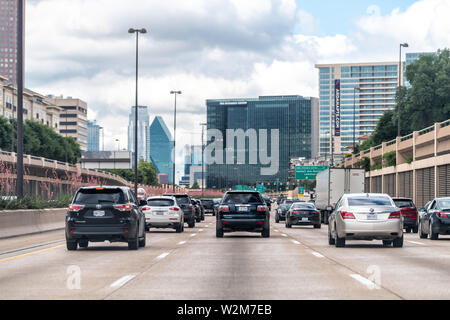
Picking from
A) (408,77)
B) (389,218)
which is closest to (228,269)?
(389,218)

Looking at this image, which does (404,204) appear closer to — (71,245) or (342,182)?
(342,182)

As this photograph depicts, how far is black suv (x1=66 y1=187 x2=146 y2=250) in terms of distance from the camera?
20.7m

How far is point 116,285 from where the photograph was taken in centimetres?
1205

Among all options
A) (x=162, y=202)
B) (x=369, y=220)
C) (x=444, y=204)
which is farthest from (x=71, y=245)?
(x=444, y=204)

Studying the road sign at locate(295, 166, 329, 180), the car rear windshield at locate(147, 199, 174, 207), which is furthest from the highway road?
the road sign at locate(295, 166, 329, 180)

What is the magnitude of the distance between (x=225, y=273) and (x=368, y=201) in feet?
30.7

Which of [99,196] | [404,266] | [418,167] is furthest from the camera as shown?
[418,167]

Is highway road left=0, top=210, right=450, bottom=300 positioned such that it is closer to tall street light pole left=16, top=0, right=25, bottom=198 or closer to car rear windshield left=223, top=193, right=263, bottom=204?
car rear windshield left=223, top=193, right=263, bottom=204

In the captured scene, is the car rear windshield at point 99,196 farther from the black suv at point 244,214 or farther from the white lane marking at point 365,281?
the white lane marking at point 365,281

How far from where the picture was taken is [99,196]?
69.1 ft

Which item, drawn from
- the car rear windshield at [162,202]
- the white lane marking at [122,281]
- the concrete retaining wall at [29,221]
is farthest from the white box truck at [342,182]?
the white lane marking at [122,281]

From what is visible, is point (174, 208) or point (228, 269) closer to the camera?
point (228, 269)

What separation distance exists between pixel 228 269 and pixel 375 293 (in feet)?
15.3
